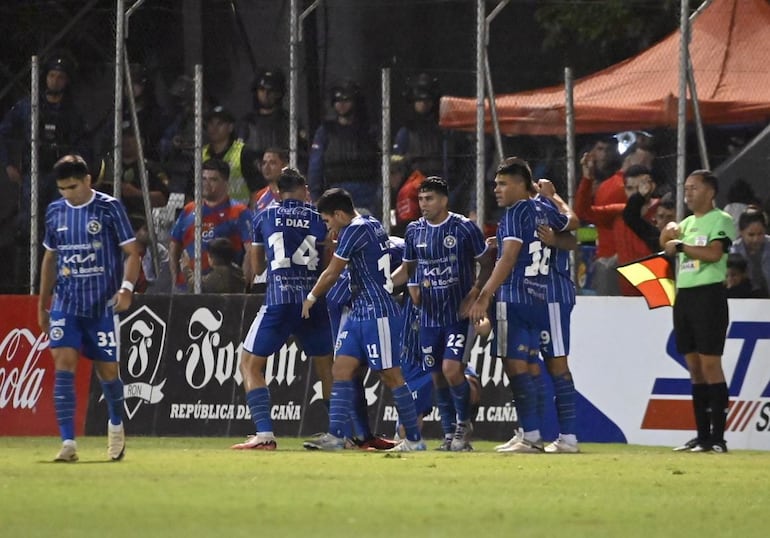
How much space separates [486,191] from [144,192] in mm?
3538

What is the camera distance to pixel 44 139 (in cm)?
1948

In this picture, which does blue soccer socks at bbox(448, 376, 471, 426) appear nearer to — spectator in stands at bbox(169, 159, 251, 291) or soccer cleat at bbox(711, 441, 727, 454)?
soccer cleat at bbox(711, 441, 727, 454)

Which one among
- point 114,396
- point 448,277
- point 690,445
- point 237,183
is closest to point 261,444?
point 448,277

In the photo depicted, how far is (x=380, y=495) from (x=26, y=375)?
9.78 m

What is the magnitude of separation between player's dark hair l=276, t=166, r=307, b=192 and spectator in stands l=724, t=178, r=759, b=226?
4656 mm

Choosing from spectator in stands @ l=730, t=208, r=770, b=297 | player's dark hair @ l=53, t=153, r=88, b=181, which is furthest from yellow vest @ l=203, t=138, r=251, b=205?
player's dark hair @ l=53, t=153, r=88, b=181

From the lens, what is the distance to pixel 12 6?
21.3 metres

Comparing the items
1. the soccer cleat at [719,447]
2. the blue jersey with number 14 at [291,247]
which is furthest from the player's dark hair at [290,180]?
the soccer cleat at [719,447]

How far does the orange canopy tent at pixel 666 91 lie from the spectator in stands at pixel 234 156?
200 cm

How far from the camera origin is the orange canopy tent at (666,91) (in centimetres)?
1898

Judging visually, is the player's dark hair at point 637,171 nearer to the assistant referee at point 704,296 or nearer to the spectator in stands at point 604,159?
the spectator in stands at point 604,159

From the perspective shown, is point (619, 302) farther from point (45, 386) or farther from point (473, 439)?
point (45, 386)

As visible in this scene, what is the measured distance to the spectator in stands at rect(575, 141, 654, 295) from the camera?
1845 centimetres

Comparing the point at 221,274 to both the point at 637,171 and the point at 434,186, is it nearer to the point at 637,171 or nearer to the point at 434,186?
the point at 637,171
